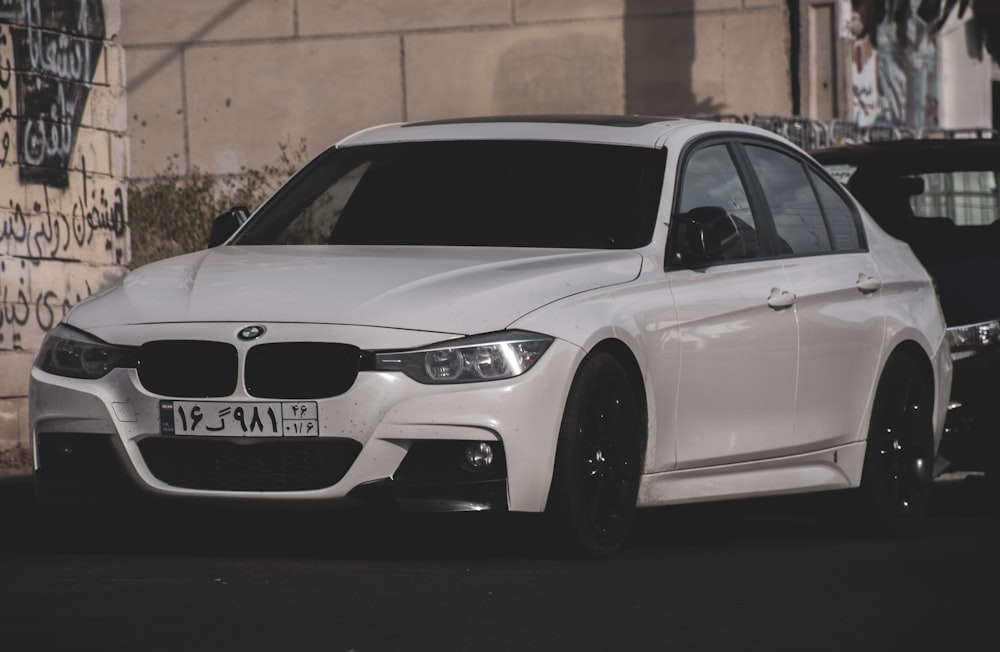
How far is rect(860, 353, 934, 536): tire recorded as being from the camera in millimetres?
8930

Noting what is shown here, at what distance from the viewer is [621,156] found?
27.2 feet

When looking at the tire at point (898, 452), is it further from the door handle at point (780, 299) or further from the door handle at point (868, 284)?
the door handle at point (780, 299)

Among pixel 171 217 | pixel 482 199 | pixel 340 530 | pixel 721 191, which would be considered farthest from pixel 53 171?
pixel 171 217

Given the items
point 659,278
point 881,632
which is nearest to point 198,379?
point 659,278

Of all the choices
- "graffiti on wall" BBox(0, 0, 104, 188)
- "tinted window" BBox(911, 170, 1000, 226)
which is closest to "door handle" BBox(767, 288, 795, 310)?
"tinted window" BBox(911, 170, 1000, 226)

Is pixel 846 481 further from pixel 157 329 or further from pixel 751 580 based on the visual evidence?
pixel 157 329

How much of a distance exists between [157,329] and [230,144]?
1925 cm

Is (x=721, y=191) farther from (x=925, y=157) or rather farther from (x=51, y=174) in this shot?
(x=51, y=174)

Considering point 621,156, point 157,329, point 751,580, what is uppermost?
point 621,156

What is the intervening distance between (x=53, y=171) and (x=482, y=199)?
4.95 metres

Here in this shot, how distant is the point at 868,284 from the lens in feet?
29.5

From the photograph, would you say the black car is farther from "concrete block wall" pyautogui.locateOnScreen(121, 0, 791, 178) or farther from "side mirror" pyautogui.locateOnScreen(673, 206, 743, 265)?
"concrete block wall" pyautogui.locateOnScreen(121, 0, 791, 178)

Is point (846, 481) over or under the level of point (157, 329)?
under

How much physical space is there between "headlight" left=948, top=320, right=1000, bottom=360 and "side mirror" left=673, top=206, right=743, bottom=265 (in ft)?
8.30
